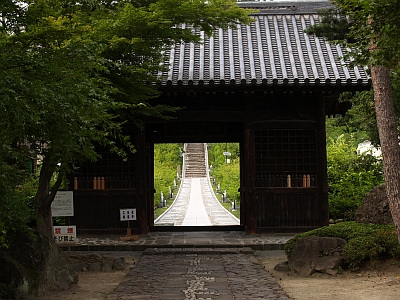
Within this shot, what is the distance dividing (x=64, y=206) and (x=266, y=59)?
695 centimetres

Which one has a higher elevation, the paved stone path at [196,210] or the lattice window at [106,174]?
the lattice window at [106,174]

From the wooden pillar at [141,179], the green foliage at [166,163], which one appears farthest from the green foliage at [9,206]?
the green foliage at [166,163]

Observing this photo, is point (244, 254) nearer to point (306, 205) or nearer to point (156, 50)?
point (306, 205)

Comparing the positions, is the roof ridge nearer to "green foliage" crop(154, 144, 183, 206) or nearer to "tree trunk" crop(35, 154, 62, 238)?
"tree trunk" crop(35, 154, 62, 238)

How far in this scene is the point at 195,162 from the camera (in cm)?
4769

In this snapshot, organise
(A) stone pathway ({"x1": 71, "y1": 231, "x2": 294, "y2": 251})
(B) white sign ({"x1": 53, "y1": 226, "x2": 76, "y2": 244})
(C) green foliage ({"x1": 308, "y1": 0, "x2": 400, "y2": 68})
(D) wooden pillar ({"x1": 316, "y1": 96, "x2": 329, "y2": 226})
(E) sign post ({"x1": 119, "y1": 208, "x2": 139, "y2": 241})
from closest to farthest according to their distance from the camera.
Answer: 1. (C) green foliage ({"x1": 308, "y1": 0, "x2": 400, "y2": 68})
2. (B) white sign ({"x1": 53, "y1": 226, "x2": 76, "y2": 244})
3. (A) stone pathway ({"x1": 71, "y1": 231, "x2": 294, "y2": 251})
4. (E) sign post ({"x1": 119, "y1": 208, "x2": 139, "y2": 241})
5. (D) wooden pillar ({"x1": 316, "y1": 96, "x2": 329, "y2": 226})

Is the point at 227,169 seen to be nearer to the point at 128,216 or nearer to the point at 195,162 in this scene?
the point at 195,162

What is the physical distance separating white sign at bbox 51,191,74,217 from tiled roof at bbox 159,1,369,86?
12.5 feet

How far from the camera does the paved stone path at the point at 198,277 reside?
26.1 ft

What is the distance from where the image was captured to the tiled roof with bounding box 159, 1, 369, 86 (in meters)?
13.7

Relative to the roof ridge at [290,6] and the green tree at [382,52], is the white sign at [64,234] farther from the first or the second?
the roof ridge at [290,6]

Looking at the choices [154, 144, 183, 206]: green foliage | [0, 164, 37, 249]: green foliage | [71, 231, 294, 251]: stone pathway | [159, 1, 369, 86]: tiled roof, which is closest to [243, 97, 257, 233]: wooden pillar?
[71, 231, 294, 251]: stone pathway

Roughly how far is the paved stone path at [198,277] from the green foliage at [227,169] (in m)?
15.7

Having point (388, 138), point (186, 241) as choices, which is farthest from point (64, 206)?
point (388, 138)
